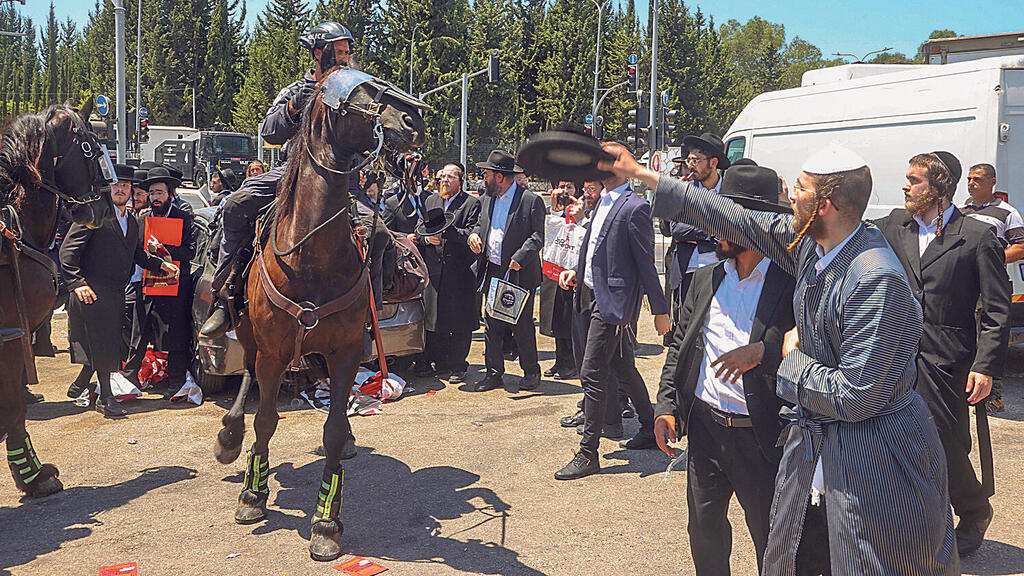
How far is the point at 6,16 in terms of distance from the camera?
98.3 metres

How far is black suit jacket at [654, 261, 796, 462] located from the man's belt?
0.06 meters

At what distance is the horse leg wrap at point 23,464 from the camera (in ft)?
18.4

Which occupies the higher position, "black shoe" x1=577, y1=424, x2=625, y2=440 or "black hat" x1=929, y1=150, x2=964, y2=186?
"black hat" x1=929, y1=150, x2=964, y2=186

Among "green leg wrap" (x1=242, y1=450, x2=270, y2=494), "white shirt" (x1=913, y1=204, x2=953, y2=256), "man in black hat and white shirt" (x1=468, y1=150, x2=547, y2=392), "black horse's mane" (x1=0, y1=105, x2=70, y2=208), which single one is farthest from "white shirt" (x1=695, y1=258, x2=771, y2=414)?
"man in black hat and white shirt" (x1=468, y1=150, x2=547, y2=392)

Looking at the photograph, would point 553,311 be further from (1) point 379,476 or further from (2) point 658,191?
(2) point 658,191

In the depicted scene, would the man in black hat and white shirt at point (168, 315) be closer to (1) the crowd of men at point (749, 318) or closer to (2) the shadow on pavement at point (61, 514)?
(1) the crowd of men at point (749, 318)

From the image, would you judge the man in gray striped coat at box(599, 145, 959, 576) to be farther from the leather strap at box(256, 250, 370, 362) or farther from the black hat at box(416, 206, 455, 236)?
the black hat at box(416, 206, 455, 236)

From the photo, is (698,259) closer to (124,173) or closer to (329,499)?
(329,499)

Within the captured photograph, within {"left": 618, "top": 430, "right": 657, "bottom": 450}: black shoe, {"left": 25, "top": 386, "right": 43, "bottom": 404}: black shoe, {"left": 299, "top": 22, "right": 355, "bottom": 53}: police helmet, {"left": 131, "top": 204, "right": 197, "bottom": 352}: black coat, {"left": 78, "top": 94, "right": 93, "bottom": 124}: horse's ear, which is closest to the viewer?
{"left": 299, "top": 22, "right": 355, "bottom": 53}: police helmet

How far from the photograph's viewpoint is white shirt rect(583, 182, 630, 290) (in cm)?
668

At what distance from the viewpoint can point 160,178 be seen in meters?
8.60

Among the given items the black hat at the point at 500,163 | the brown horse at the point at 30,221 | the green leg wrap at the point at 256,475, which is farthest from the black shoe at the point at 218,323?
the black hat at the point at 500,163

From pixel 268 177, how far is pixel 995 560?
5.03m

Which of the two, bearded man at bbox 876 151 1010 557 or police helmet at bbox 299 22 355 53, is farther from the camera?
police helmet at bbox 299 22 355 53
